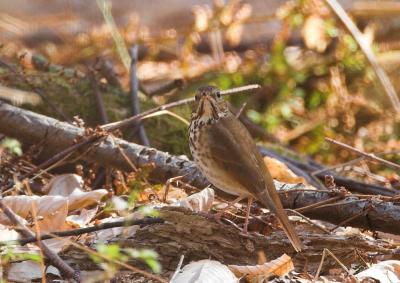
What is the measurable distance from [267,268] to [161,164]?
1.10 m

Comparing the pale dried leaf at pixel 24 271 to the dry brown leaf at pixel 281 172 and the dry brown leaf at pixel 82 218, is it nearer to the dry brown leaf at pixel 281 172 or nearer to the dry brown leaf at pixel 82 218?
the dry brown leaf at pixel 82 218

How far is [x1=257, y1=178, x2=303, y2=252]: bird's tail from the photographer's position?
9.85ft

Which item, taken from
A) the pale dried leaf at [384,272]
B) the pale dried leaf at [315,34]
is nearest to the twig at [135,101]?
the pale dried leaf at [384,272]

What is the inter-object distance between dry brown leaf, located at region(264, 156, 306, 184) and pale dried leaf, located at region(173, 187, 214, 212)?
0.94 m

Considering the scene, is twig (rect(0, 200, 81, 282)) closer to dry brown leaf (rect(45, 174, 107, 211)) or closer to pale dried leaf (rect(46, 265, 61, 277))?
pale dried leaf (rect(46, 265, 61, 277))

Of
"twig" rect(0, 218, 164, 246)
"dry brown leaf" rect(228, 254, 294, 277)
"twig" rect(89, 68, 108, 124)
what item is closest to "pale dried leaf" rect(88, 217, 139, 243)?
"twig" rect(0, 218, 164, 246)

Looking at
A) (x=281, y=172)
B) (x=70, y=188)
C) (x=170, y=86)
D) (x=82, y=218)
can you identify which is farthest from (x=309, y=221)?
(x=170, y=86)

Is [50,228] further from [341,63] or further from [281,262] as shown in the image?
[341,63]

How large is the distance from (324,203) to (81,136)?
128 centimetres

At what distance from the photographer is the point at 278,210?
3141 millimetres

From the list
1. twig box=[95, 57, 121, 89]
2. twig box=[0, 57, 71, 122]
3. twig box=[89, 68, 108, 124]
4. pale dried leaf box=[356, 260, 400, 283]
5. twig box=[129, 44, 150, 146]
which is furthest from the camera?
twig box=[95, 57, 121, 89]

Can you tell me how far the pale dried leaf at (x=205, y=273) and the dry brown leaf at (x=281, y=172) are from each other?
5.04ft

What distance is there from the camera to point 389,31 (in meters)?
8.22

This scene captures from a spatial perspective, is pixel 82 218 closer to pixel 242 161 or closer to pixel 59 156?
pixel 59 156
